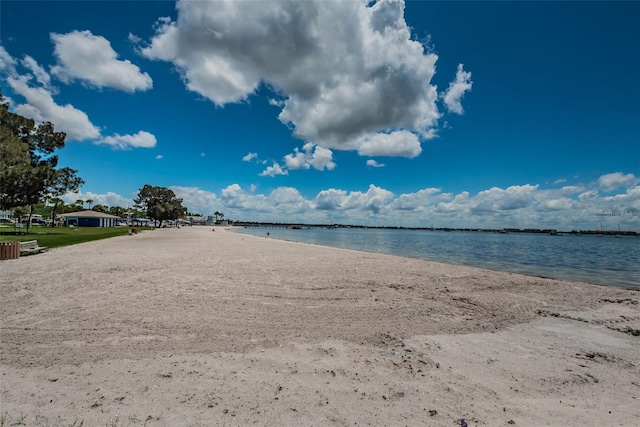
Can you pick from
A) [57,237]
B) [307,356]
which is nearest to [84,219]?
[57,237]

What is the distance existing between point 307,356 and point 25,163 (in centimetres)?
2646

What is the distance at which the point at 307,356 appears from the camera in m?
5.04

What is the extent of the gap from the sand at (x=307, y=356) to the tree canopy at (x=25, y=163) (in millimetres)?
13641

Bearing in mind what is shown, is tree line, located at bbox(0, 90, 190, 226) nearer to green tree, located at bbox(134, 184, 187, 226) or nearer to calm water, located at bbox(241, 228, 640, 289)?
calm water, located at bbox(241, 228, 640, 289)

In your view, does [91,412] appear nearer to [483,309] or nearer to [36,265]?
[483,309]

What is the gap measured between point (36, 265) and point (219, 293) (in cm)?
942

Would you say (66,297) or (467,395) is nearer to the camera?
(467,395)

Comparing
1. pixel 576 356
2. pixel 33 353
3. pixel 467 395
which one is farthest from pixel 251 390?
pixel 576 356

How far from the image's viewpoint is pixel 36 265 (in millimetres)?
12758

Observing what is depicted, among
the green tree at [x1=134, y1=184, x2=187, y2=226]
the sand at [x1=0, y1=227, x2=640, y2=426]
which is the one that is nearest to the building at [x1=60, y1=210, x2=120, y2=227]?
the green tree at [x1=134, y1=184, x2=187, y2=226]

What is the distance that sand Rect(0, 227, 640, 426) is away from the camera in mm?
3539

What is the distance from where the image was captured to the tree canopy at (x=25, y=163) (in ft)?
61.1

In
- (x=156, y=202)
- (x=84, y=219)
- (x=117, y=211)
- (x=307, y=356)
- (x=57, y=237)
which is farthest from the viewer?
(x=117, y=211)

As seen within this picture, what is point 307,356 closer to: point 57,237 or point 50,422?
point 50,422
